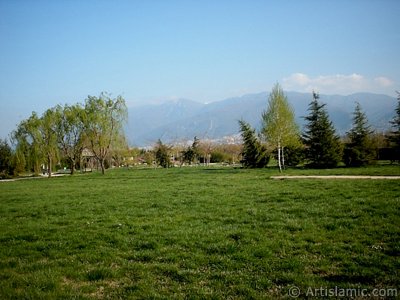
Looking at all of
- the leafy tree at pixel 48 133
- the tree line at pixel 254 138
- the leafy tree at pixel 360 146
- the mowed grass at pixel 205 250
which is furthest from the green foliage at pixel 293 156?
the leafy tree at pixel 48 133

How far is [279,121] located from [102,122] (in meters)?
37.2

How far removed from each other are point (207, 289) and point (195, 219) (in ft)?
24.2

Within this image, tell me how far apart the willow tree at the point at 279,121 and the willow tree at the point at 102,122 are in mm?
33078

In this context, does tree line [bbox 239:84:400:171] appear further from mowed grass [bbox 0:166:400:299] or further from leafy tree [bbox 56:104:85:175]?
leafy tree [bbox 56:104:85:175]

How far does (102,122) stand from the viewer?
2655 inches

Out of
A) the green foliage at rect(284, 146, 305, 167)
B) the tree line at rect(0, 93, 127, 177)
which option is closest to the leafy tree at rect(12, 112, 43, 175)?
the tree line at rect(0, 93, 127, 177)

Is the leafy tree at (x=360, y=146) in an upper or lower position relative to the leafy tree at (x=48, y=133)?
lower

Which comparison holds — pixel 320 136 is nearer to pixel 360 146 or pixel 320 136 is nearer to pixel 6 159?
pixel 360 146

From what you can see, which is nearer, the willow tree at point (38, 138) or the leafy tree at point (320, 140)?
the leafy tree at point (320, 140)

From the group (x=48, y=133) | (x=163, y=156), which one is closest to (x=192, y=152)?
(x=163, y=156)

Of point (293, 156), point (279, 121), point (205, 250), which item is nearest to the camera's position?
point (205, 250)

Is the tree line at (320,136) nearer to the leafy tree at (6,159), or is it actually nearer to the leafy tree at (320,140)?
the leafy tree at (320,140)

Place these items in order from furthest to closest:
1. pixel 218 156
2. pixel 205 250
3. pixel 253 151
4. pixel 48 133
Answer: pixel 218 156
pixel 48 133
pixel 253 151
pixel 205 250

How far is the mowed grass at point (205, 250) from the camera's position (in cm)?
757
